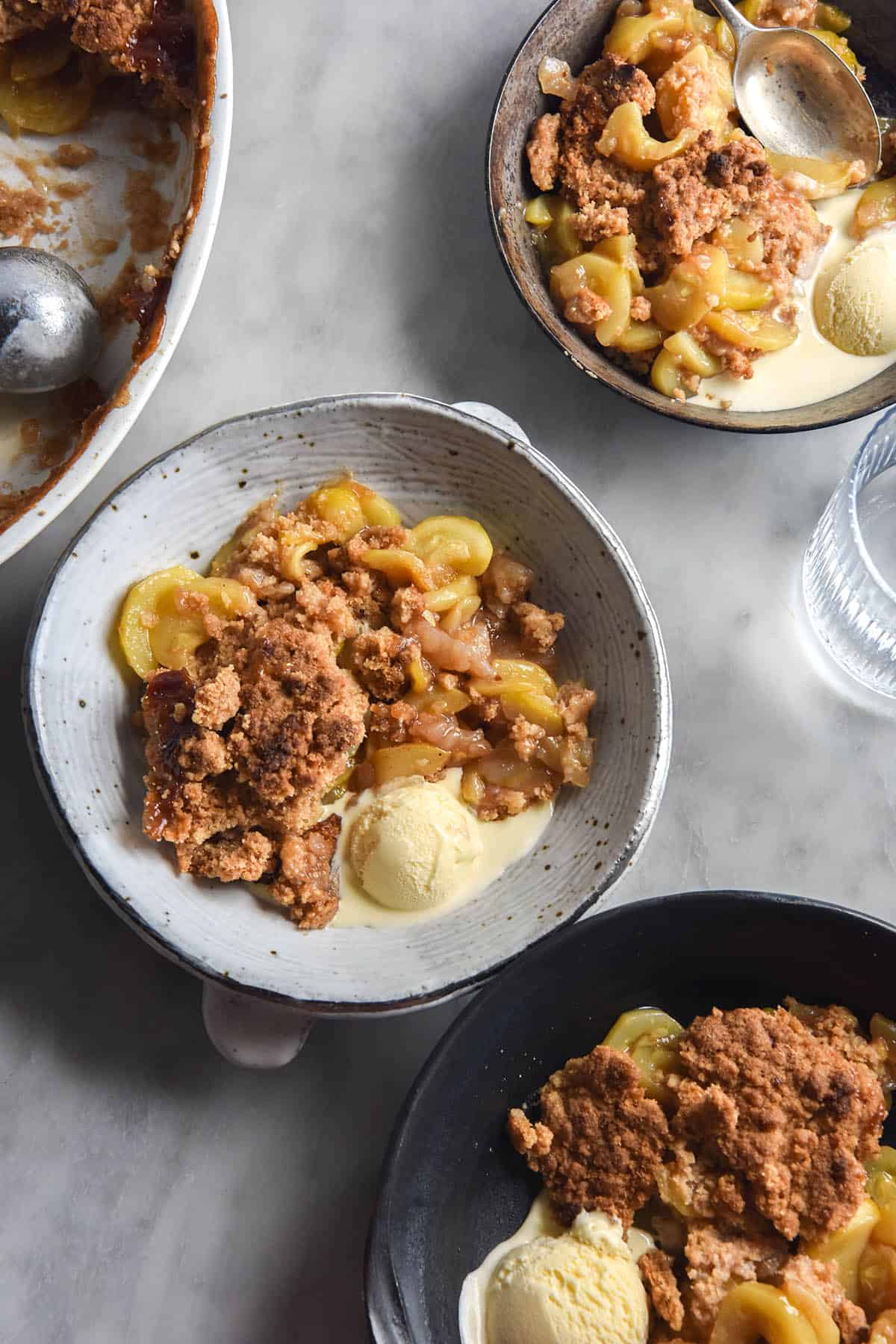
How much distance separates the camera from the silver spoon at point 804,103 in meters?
1.89

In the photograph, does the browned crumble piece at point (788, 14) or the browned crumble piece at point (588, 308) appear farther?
the browned crumble piece at point (788, 14)

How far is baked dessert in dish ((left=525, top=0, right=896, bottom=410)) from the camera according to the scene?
179cm

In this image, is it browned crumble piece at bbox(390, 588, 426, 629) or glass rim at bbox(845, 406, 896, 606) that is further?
glass rim at bbox(845, 406, 896, 606)

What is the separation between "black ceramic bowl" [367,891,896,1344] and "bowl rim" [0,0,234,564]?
35.1 inches

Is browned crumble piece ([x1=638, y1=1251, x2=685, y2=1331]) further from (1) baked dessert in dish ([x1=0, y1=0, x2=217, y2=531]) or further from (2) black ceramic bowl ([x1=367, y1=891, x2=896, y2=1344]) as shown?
(1) baked dessert in dish ([x1=0, y1=0, x2=217, y2=531])

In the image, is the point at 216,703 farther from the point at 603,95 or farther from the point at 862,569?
the point at 603,95

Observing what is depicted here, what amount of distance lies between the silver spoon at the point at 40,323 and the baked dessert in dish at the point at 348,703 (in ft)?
1.16

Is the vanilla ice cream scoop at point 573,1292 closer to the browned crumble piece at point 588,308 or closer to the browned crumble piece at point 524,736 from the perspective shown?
the browned crumble piece at point 524,736

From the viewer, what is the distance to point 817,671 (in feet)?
6.32

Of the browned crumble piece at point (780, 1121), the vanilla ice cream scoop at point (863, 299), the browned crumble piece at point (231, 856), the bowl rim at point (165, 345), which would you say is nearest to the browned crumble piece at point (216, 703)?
the browned crumble piece at point (231, 856)

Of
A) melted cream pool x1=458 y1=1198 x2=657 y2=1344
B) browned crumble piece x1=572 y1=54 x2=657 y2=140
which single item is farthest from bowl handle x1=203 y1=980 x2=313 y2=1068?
browned crumble piece x1=572 y1=54 x2=657 y2=140

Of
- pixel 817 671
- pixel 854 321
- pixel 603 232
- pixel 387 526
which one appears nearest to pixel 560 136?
pixel 603 232

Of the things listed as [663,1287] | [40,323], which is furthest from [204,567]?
[663,1287]

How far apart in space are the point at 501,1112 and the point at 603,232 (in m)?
1.35
